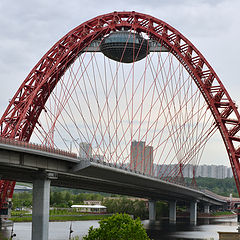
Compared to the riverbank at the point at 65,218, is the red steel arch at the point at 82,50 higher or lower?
A: higher

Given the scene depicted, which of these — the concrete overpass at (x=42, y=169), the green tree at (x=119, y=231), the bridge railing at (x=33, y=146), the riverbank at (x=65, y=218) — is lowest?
the riverbank at (x=65, y=218)

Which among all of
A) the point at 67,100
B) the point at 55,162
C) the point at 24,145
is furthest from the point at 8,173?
the point at 67,100

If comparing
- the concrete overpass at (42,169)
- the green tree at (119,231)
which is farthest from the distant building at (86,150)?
the green tree at (119,231)

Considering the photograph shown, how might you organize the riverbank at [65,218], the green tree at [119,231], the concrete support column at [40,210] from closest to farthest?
1. the green tree at [119,231]
2. the concrete support column at [40,210]
3. the riverbank at [65,218]

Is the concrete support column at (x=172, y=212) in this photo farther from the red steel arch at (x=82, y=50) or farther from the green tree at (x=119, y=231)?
the green tree at (x=119, y=231)

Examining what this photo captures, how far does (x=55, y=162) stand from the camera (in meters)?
57.0

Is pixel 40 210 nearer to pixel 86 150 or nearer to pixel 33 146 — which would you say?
pixel 33 146

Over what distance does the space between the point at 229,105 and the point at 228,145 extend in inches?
243

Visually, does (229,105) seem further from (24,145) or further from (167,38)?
(24,145)

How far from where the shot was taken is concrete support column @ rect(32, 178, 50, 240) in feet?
176

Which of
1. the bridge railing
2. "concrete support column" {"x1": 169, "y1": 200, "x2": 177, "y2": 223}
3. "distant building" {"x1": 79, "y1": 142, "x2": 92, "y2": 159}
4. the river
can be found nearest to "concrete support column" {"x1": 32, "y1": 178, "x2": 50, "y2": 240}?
the bridge railing

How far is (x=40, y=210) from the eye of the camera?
5422cm

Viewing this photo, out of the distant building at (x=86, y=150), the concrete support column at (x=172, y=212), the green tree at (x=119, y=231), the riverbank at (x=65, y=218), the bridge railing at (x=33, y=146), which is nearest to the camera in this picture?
the green tree at (x=119, y=231)

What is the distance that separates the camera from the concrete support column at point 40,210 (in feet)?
176
